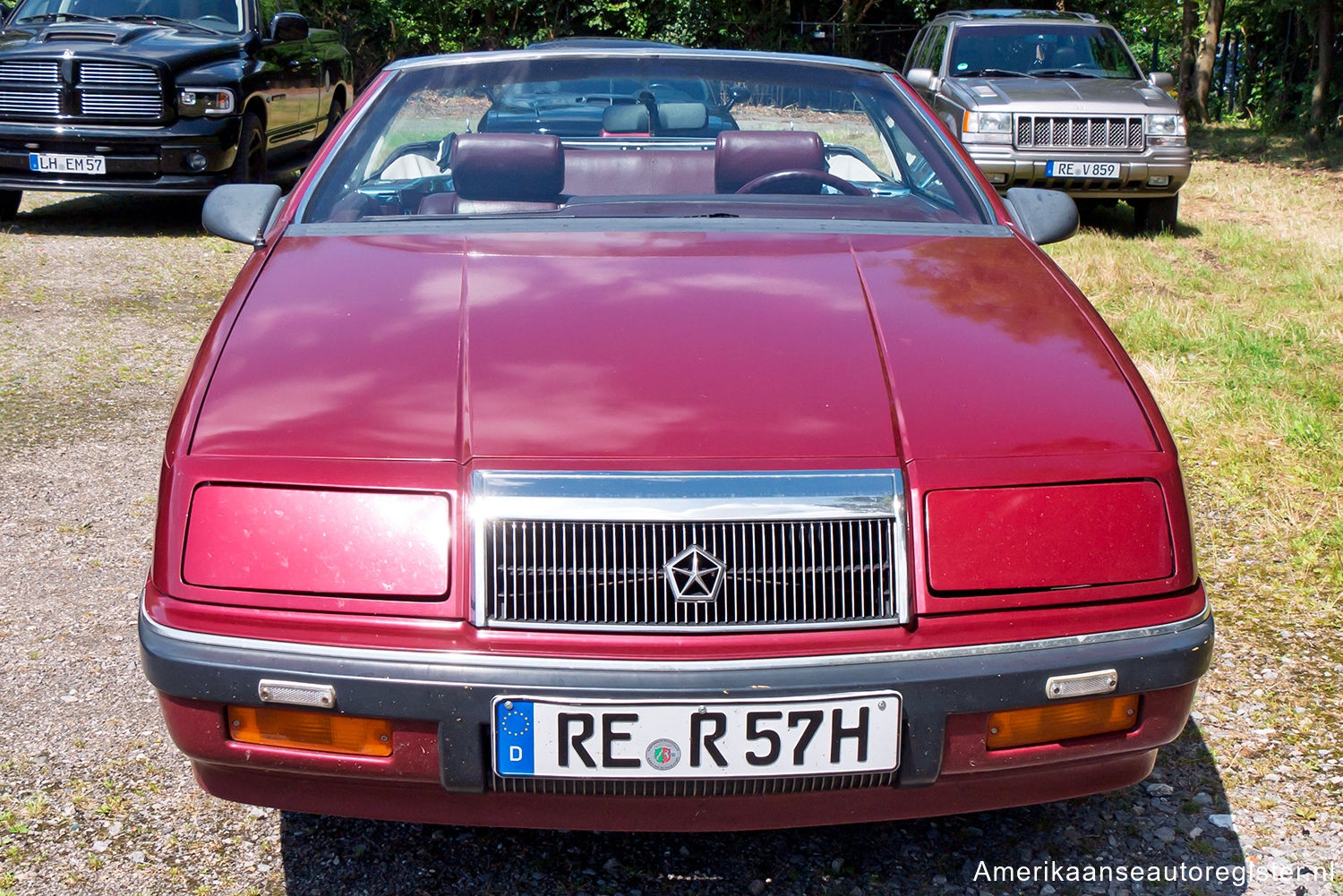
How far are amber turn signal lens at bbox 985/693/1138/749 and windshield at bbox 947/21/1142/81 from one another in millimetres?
8611

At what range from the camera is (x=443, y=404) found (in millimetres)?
2072

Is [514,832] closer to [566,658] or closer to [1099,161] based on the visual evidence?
[566,658]

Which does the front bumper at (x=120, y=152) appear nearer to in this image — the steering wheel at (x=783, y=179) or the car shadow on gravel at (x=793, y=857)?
the steering wheel at (x=783, y=179)

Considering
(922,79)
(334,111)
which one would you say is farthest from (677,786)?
(334,111)

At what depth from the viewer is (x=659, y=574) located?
1.86 m

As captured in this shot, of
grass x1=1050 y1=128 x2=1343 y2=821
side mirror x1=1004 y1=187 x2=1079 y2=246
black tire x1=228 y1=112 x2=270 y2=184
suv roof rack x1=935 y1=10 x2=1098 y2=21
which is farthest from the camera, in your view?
suv roof rack x1=935 y1=10 x2=1098 y2=21

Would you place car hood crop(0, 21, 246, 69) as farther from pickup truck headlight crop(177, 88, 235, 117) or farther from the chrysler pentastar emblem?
the chrysler pentastar emblem

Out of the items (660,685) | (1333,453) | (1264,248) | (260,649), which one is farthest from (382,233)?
(1264,248)

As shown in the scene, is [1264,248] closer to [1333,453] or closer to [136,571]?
[1333,453]

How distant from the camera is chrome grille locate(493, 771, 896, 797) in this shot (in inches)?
73.6

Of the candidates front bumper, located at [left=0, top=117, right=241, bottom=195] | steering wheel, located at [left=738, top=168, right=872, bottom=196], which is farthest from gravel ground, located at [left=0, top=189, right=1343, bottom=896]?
front bumper, located at [left=0, top=117, right=241, bottom=195]

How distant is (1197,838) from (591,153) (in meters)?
2.38

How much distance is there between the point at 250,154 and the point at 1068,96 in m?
5.64

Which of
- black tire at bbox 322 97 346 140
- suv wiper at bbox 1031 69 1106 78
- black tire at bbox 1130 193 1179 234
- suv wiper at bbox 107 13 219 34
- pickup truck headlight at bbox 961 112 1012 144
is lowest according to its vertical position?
black tire at bbox 1130 193 1179 234
